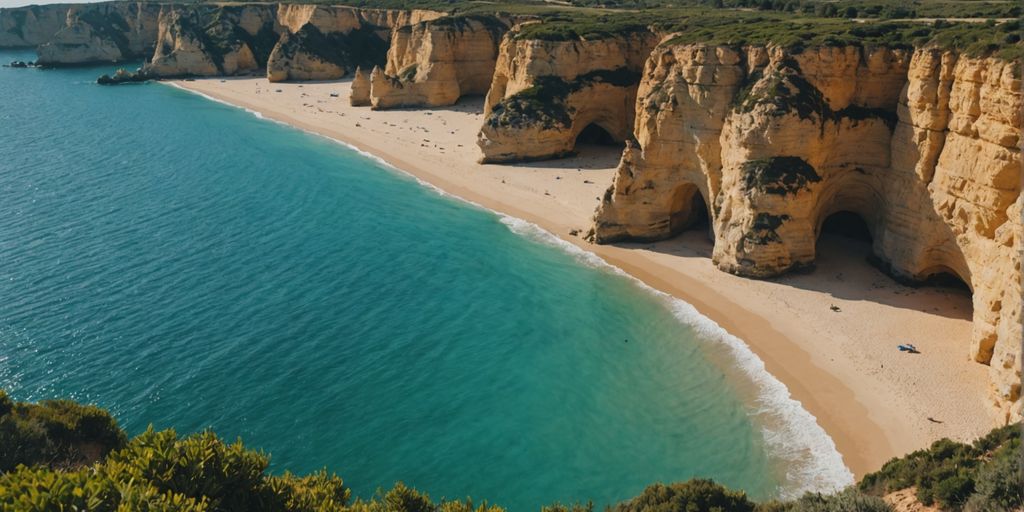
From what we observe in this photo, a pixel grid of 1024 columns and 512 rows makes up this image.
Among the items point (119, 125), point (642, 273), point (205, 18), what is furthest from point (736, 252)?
point (205, 18)

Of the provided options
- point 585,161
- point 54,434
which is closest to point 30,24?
Answer: point 585,161

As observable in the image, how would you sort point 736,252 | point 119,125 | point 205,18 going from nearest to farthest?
point 736,252, point 119,125, point 205,18

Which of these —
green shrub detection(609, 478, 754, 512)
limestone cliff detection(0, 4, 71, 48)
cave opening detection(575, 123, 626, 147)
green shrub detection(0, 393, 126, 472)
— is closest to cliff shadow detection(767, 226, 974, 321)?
green shrub detection(609, 478, 754, 512)

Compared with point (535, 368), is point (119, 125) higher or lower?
higher

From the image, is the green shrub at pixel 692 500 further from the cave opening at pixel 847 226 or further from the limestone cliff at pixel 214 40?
the limestone cliff at pixel 214 40

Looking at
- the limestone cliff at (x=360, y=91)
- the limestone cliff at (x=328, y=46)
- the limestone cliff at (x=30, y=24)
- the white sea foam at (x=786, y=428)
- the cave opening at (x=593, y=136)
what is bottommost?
the white sea foam at (x=786, y=428)

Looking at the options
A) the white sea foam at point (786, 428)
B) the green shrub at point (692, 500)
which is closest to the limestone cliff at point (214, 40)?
the white sea foam at point (786, 428)

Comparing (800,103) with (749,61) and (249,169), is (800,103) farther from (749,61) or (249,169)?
(249,169)
